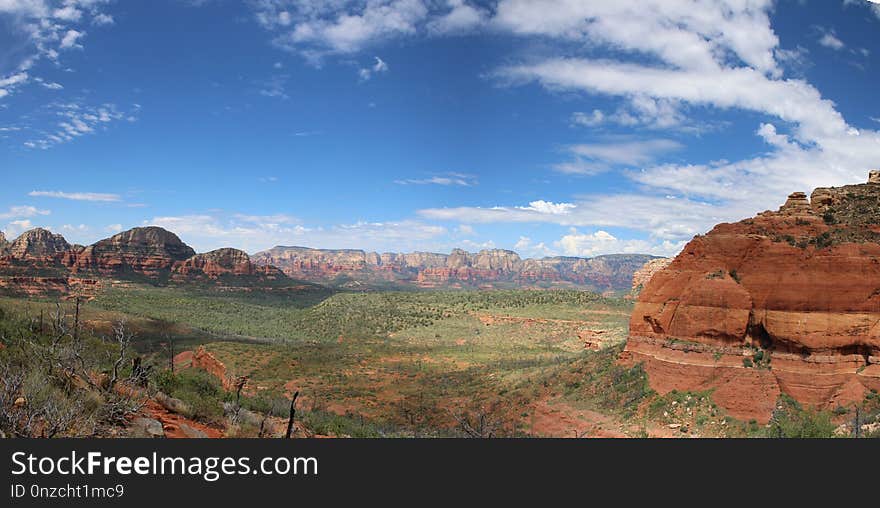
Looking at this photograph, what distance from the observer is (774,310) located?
23.8m

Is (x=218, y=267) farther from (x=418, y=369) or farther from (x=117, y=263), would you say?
(x=418, y=369)

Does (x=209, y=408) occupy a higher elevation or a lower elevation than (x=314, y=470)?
lower

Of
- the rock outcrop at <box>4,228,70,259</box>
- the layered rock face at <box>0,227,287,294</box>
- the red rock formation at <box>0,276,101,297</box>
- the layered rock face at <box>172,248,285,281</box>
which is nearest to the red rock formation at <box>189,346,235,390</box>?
the red rock formation at <box>0,276,101,297</box>

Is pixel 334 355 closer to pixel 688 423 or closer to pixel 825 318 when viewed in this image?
pixel 688 423

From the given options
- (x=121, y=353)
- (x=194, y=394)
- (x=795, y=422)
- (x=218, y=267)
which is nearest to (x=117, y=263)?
(x=218, y=267)

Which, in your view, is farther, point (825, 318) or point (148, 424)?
point (825, 318)

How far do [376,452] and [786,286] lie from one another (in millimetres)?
23683

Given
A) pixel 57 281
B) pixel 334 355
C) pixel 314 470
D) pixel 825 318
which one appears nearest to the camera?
pixel 314 470

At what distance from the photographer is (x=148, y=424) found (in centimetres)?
1027

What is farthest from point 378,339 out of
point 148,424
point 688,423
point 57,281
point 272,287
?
point 272,287

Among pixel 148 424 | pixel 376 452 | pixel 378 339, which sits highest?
pixel 376 452

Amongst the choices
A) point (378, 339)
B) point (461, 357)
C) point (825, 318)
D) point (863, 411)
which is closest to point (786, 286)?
point (825, 318)

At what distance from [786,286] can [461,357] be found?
39609 millimetres

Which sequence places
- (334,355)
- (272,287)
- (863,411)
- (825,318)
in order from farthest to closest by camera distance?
1. (272,287)
2. (334,355)
3. (825,318)
4. (863,411)
